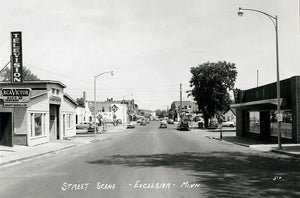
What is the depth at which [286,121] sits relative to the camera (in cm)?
3006

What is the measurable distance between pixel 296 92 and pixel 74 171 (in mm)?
19153

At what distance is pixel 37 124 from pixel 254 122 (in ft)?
66.4

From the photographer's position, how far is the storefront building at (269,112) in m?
28.2

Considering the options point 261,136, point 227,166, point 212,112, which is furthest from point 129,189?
point 212,112

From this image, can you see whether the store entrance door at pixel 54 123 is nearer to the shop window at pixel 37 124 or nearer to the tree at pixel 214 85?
the shop window at pixel 37 124

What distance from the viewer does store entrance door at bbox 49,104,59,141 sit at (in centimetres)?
3538

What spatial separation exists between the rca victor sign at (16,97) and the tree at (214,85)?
4276 cm

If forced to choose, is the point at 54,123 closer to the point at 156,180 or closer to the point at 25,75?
the point at 156,180

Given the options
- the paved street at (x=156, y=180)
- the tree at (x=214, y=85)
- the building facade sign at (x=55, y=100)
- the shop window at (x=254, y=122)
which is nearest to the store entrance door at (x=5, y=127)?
the building facade sign at (x=55, y=100)

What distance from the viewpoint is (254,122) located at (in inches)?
1502

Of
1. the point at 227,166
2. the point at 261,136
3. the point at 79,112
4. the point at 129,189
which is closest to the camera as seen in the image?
the point at 129,189

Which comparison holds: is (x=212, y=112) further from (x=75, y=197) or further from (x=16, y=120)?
(x=75, y=197)

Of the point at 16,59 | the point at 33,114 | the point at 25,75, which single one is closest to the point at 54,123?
the point at 33,114

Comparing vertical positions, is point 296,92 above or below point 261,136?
above
